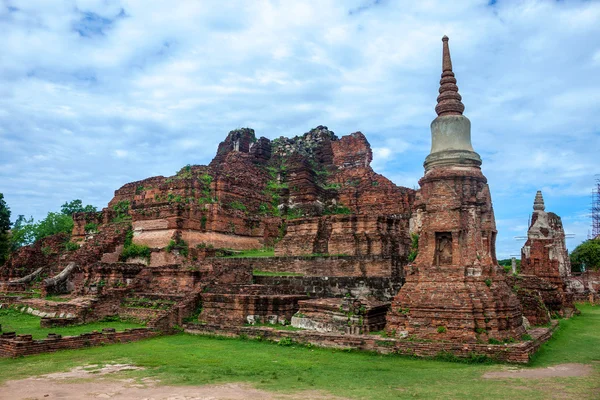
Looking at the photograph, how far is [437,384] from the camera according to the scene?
825 centimetres

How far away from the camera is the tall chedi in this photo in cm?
1088

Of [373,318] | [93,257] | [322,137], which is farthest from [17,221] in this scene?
[373,318]

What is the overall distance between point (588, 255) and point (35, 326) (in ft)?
166

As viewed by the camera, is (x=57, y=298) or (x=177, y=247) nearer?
(x=57, y=298)

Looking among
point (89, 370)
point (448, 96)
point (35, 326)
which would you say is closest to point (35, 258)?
point (35, 326)

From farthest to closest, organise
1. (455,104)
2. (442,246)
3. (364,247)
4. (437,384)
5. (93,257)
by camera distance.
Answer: (93,257)
(364,247)
(455,104)
(442,246)
(437,384)

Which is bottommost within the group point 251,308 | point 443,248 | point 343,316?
point 343,316

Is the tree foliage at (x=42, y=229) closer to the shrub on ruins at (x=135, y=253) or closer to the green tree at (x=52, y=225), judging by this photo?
the green tree at (x=52, y=225)

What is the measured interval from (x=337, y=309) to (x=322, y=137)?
30022 millimetres

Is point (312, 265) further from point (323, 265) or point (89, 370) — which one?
point (89, 370)

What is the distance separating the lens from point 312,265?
18219 mm

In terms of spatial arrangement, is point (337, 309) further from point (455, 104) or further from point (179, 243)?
point (179, 243)

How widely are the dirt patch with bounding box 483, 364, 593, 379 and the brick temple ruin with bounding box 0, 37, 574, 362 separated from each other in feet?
1.94

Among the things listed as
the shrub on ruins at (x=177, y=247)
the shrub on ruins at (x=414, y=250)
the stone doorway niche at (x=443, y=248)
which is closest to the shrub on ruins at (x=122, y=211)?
the shrub on ruins at (x=177, y=247)
